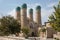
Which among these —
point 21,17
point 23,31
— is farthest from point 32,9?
point 23,31

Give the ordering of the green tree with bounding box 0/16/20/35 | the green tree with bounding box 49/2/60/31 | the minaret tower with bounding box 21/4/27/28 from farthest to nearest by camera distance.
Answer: the minaret tower with bounding box 21/4/27/28
the green tree with bounding box 0/16/20/35
the green tree with bounding box 49/2/60/31

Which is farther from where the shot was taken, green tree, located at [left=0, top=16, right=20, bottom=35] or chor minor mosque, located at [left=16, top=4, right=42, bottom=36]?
chor minor mosque, located at [left=16, top=4, right=42, bottom=36]

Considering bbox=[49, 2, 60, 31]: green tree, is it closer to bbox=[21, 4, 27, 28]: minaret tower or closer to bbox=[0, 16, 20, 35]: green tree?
bbox=[0, 16, 20, 35]: green tree

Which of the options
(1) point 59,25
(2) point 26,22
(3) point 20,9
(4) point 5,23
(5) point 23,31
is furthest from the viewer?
(3) point 20,9

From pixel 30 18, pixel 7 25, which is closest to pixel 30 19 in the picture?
pixel 30 18

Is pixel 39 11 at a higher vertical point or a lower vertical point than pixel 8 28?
higher

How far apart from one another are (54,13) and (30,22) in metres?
37.3

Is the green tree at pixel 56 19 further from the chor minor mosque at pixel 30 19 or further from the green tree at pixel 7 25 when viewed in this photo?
the chor minor mosque at pixel 30 19

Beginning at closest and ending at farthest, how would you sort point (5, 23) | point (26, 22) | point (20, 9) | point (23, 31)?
point (5, 23) → point (23, 31) → point (26, 22) → point (20, 9)

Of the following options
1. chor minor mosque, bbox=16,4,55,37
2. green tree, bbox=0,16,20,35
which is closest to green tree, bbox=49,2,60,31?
green tree, bbox=0,16,20,35

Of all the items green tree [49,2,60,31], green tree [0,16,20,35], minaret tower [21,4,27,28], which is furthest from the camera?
minaret tower [21,4,27,28]

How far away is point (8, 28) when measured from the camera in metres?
35.2

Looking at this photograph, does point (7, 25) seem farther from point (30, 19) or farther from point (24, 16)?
point (30, 19)

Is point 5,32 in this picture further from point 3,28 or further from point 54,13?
point 54,13
